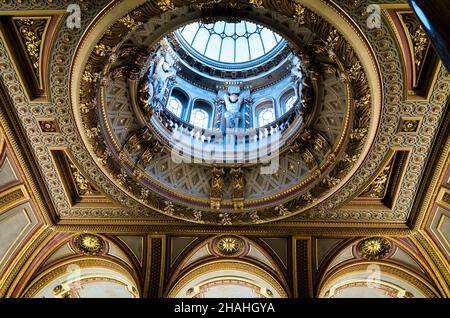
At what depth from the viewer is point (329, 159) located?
12.4 m

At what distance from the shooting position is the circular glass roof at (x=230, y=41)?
1814cm

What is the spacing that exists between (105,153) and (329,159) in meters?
5.88

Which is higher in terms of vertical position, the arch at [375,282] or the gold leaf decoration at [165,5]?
the gold leaf decoration at [165,5]

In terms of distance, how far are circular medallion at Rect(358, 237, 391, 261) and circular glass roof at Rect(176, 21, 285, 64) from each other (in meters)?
7.78

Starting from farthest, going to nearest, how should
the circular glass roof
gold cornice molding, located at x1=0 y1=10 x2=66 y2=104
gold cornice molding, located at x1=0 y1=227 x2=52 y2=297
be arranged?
the circular glass roof < gold cornice molding, located at x1=0 y1=227 x2=52 y2=297 < gold cornice molding, located at x1=0 y1=10 x2=66 y2=104

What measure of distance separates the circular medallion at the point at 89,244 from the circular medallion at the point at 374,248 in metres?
7.66

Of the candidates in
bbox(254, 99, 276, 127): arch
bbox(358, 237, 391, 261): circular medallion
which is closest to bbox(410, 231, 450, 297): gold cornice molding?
bbox(358, 237, 391, 261): circular medallion

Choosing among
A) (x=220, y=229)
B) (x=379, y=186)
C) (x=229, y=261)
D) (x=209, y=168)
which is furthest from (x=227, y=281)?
(x=379, y=186)

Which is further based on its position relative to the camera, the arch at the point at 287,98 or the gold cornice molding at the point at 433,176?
the arch at the point at 287,98

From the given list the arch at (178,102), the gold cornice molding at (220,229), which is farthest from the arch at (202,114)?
the gold cornice molding at (220,229)

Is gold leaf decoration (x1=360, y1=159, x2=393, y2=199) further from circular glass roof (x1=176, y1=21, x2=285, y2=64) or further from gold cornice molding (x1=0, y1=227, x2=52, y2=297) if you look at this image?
gold cornice molding (x1=0, y1=227, x2=52, y2=297)

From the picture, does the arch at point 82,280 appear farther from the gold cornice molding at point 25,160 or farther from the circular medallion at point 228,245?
the circular medallion at point 228,245

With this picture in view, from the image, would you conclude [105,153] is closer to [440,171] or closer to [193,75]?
[193,75]

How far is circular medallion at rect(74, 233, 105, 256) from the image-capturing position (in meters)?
13.7
